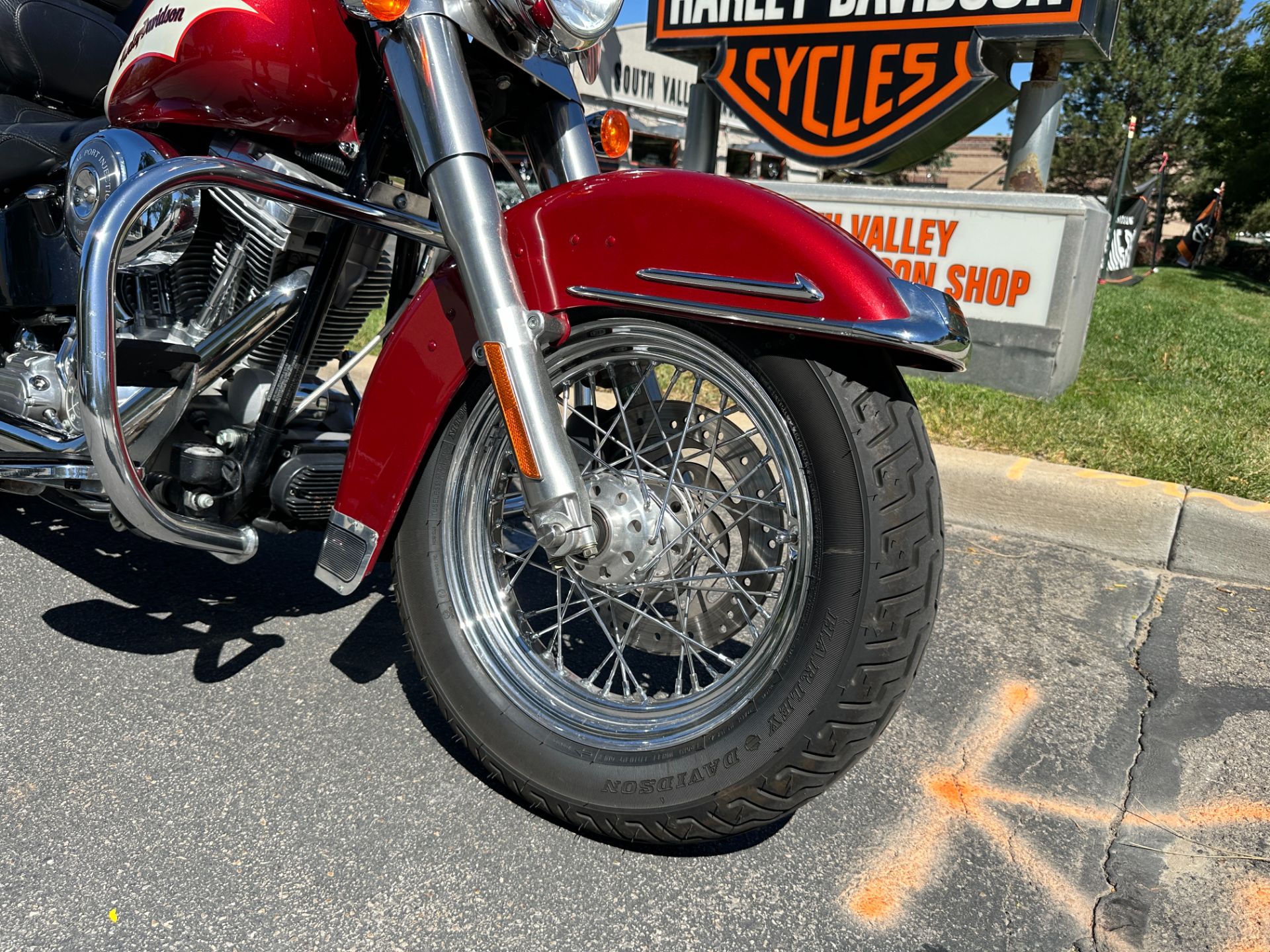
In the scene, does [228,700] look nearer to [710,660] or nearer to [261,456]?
[261,456]

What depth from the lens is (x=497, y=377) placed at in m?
1.59

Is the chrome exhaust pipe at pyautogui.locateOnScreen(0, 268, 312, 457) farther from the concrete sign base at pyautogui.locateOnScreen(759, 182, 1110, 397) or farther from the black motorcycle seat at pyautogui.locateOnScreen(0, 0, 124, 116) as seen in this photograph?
the concrete sign base at pyautogui.locateOnScreen(759, 182, 1110, 397)

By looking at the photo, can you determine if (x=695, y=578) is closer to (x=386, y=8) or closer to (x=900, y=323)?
(x=900, y=323)

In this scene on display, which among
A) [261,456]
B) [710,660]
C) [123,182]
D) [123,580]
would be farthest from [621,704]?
[123,580]

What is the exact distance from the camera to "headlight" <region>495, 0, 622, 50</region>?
161cm

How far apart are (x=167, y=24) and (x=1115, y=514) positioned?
9.53 feet

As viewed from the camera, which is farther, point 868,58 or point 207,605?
point 868,58

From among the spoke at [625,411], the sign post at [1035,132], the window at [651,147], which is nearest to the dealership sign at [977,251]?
the sign post at [1035,132]

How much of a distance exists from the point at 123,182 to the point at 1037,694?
7.10 feet

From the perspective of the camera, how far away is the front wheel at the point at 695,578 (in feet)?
4.82

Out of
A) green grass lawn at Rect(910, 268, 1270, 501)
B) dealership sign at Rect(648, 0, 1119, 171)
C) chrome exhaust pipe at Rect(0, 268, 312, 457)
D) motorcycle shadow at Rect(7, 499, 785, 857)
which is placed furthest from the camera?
dealership sign at Rect(648, 0, 1119, 171)

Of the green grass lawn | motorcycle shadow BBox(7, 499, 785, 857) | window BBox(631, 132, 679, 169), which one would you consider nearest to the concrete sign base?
the green grass lawn

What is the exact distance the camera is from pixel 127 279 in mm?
2018

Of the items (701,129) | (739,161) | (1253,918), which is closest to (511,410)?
(1253,918)
